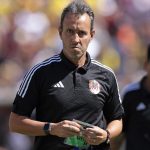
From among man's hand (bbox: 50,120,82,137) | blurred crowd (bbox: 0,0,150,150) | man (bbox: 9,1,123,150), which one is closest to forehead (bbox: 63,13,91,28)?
man (bbox: 9,1,123,150)

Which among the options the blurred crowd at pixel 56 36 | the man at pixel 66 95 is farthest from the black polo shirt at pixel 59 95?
the blurred crowd at pixel 56 36

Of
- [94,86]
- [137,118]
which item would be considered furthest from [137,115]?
[94,86]

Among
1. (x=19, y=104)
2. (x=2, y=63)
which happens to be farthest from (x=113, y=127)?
(x=2, y=63)

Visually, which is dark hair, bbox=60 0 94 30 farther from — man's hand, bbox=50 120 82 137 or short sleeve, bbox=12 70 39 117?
man's hand, bbox=50 120 82 137

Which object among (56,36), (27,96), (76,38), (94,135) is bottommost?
(56,36)

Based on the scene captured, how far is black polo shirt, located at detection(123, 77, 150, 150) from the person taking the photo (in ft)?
16.9

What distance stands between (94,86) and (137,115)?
1.29 metres

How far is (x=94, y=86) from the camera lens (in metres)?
4.02

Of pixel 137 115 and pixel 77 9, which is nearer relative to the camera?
pixel 77 9

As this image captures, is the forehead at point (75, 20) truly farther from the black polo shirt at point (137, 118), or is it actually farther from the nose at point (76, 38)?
the black polo shirt at point (137, 118)

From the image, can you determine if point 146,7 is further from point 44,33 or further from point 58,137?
point 58,137

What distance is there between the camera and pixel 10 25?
31.2ft

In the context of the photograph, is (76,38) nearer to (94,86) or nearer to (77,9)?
(77,9)

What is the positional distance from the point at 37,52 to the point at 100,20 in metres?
1.35
